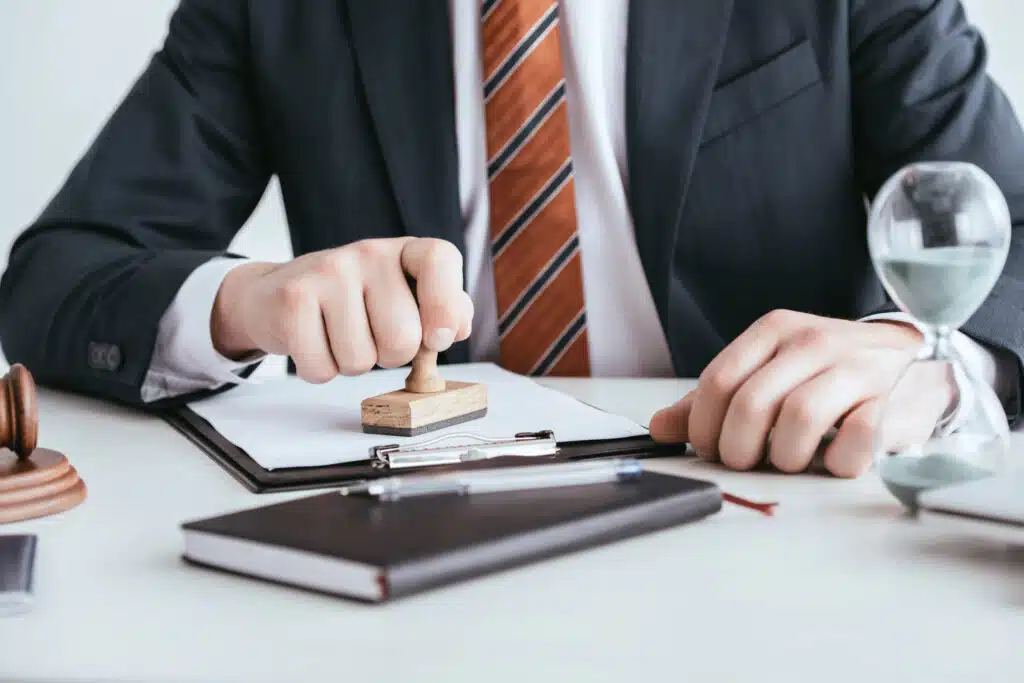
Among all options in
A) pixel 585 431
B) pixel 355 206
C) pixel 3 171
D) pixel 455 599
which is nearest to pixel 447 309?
pixel 585 431

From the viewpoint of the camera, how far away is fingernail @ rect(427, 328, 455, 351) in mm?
1000

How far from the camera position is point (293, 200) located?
5.82 feet

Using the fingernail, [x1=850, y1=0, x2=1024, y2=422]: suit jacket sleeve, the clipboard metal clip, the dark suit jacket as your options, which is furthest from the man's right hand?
[x1=850, y1=0, x2=1024, y2=422]: suit jacket sleeve

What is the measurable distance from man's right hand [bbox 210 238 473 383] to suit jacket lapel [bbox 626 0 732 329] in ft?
1.92

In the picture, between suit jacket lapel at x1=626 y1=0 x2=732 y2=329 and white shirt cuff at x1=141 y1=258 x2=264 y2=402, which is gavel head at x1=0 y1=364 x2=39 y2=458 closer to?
white shirt cuff at x1=141 y1=258 x2=264 y2=402

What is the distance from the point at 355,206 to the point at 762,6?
24.9 inches

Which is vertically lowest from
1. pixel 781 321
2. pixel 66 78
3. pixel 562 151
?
pixel 781 321

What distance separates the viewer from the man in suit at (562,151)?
1.52 metres

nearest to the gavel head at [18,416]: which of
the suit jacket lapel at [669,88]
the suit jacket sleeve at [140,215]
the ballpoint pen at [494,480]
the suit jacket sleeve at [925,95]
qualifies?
the ballpoint pen at [494,480]

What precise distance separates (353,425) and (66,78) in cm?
262

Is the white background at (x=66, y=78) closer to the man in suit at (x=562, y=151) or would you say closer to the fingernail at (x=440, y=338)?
the man in suit at (x=562, y=151)

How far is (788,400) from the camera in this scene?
34.7 inches

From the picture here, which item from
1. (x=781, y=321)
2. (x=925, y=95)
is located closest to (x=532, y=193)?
(x=925, y=95)

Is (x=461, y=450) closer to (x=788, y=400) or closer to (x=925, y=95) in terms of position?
(x=788, y=400)
